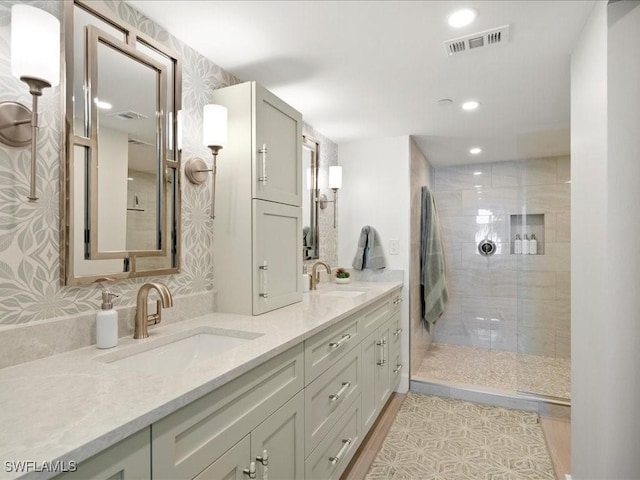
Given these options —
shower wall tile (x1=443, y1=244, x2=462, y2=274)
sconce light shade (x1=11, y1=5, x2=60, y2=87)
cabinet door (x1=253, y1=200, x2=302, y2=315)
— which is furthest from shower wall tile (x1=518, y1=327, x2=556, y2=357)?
sconce light shade (x1=11, y1=5, x2=60, y2=87)

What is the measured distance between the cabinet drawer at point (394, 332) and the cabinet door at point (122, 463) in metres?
2.12

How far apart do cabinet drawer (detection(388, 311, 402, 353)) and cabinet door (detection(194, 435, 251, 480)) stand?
1773 millimetres

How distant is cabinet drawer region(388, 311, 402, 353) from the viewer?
8.87ft

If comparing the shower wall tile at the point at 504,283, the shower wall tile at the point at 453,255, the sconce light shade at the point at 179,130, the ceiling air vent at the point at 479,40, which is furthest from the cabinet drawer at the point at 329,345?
the shower wall tile at the point at 504,283

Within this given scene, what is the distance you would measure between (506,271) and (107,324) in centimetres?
405

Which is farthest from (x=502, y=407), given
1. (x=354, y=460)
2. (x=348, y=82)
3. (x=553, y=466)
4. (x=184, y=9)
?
(x=184, y=9)

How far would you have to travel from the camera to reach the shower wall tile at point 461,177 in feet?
13.6

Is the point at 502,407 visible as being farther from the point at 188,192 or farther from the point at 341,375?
the point at 188,192

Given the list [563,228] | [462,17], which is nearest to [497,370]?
[563,228]

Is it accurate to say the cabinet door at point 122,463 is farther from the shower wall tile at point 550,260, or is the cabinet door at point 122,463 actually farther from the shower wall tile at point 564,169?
the shower wall tile at point 564,169

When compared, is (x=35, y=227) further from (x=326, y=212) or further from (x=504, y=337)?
(x=504, y=337)

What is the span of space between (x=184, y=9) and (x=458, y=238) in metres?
3.71

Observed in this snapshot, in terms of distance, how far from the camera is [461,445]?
2.25 metres

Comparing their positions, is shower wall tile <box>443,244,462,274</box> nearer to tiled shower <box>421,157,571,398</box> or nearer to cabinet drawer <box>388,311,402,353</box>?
tiled shower <box>421,157,571,398</box>
